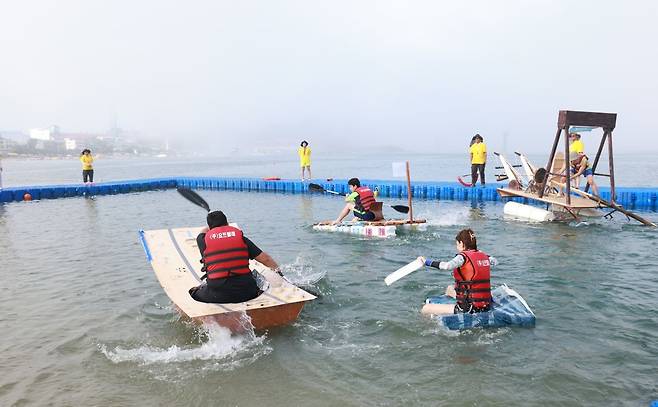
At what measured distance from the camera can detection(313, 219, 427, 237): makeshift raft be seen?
13.0m

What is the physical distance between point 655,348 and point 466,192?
49.9ft

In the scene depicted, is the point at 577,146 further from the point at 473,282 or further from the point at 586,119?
the point at 473,282

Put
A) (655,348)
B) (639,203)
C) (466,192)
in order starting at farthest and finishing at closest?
(466,192) < (639,203) < (655,348)

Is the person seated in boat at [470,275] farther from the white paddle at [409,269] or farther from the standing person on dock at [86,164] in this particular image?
the standing person on dock at [86,164]

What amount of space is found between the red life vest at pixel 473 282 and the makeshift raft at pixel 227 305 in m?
2.01

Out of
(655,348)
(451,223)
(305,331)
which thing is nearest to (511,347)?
(655,348)

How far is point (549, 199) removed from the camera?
15.1m

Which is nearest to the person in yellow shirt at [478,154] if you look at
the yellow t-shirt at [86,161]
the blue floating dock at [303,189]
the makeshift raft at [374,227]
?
the blue floating dock at [303,189]

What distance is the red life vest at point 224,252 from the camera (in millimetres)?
6207

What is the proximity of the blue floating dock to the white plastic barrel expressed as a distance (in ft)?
9.40

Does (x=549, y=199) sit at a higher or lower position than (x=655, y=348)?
higher

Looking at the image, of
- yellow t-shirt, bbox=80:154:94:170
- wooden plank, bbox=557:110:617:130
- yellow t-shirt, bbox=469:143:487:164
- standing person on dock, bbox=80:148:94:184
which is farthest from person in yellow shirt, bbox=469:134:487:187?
yellow t-shirt, bbox=80:154:94:170

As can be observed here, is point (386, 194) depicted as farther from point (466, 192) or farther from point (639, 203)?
point (639, 203)

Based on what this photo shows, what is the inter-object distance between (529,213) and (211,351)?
40.1 ft
